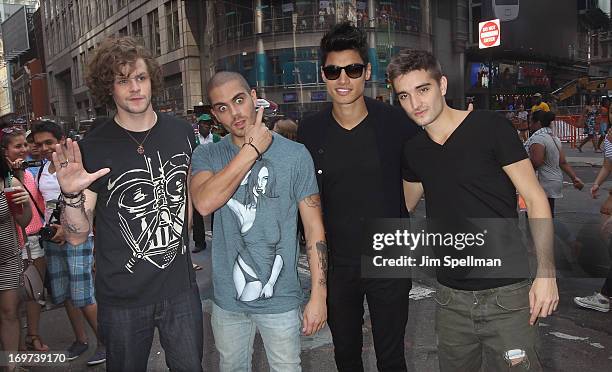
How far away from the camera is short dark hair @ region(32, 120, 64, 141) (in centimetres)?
432

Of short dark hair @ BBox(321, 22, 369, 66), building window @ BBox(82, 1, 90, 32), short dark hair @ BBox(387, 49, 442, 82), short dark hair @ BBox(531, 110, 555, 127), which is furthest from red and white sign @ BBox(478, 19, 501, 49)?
building window @ BBox(82, 1, 90, 32)

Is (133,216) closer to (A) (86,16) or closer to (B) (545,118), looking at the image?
(B) (545,118)

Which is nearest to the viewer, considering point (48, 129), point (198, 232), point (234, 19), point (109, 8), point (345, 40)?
point (345, 40)

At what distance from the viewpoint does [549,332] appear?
4.27 metres

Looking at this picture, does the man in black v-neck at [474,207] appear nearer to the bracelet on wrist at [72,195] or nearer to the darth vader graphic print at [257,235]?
the darth vader graphic print at [257,235]

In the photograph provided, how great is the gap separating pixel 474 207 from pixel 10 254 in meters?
3.14

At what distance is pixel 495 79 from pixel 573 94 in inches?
363

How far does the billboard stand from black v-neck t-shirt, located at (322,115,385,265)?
41.6 meters

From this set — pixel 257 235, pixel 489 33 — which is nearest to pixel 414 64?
pixel 257 235

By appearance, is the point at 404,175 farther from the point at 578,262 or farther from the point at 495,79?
the point at 495,79

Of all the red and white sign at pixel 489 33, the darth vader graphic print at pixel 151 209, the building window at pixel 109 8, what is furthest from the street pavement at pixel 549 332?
the building window at pixel 109 8

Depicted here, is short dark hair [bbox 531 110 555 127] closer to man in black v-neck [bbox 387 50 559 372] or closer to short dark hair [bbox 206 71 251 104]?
man in black v-neck [bbox 387 50 559 372]

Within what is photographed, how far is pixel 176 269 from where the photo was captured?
2570mm

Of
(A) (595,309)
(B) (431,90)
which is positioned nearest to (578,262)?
(A) (595,309)
